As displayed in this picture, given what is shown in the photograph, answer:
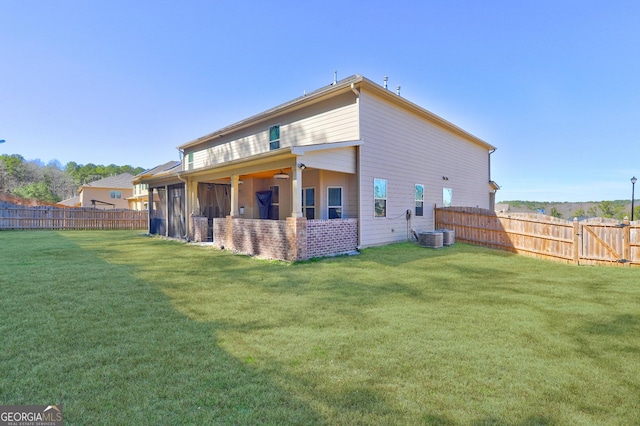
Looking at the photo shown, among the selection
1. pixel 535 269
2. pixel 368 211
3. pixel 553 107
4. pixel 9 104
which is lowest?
pixel 535 269

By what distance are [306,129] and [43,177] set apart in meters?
69.1

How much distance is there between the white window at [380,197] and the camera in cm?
1096

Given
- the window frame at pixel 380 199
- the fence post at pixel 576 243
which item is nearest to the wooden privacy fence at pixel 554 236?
the fence post at pixel 576 243

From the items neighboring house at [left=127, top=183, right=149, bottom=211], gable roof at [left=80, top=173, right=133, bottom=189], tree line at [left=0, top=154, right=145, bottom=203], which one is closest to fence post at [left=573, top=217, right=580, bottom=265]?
neighboring house at [left=127, top=183, right=149, bottom=211]

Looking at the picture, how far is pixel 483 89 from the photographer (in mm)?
16297

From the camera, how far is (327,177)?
10.9 meters

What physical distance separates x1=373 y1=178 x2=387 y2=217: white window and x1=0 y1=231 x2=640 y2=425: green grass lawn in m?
4.62

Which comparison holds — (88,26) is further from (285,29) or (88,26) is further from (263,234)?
(263,234)

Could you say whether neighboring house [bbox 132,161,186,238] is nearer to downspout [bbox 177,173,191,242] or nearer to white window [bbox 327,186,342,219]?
downspout [bbox 177,173,191,242]

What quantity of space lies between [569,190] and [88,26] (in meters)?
59.1

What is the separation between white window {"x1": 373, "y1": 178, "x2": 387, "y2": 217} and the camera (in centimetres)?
1096

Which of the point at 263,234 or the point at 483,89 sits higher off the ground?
the point at 483,89

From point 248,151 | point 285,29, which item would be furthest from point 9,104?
point 285,29

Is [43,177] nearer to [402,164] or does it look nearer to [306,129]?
[306,129]
